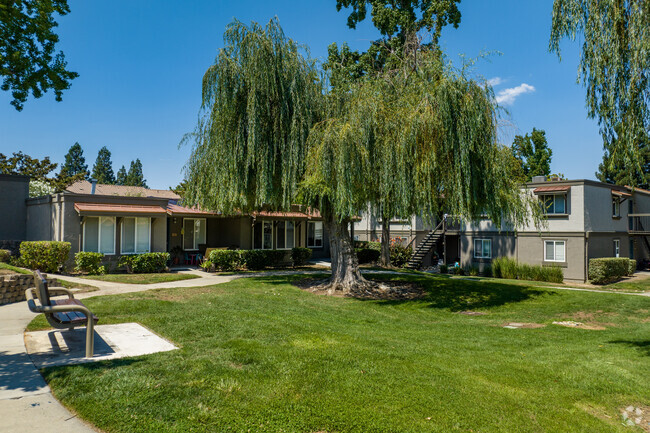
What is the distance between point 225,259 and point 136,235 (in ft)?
14.0

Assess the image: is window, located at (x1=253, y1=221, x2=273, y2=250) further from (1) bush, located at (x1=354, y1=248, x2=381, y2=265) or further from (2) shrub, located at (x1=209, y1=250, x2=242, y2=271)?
(1) bush, located at (x1=354, y1=248, x2=381, y2=265)

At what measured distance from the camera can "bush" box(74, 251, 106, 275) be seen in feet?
56.5

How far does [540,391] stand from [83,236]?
18679 millimetres

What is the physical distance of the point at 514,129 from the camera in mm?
12961

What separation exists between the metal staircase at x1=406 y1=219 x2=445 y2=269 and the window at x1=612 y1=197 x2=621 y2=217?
31.7 feet

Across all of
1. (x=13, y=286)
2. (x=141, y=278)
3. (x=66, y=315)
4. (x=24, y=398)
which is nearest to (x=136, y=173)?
(x=141, y=278)

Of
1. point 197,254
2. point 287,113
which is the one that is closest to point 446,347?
point 287,113

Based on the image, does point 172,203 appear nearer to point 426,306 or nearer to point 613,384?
point 426,306

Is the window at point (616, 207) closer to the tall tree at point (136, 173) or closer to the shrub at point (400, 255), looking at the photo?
the shrub at point (400, 255)

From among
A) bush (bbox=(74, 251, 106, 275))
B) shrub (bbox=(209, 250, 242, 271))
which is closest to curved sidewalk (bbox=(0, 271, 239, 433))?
bush (bbox=(74, 251, 106, 275))

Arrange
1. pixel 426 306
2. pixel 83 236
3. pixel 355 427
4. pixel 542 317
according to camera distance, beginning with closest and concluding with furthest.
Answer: pixel 355 427, pixel 542 317, pixel 426 306, pixel 83 236

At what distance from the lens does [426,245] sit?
2788cm

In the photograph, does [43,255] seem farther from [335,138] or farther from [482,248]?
[482,248]

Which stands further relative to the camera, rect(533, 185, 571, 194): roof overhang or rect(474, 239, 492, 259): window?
rect(474, 239, 492, 259): window
